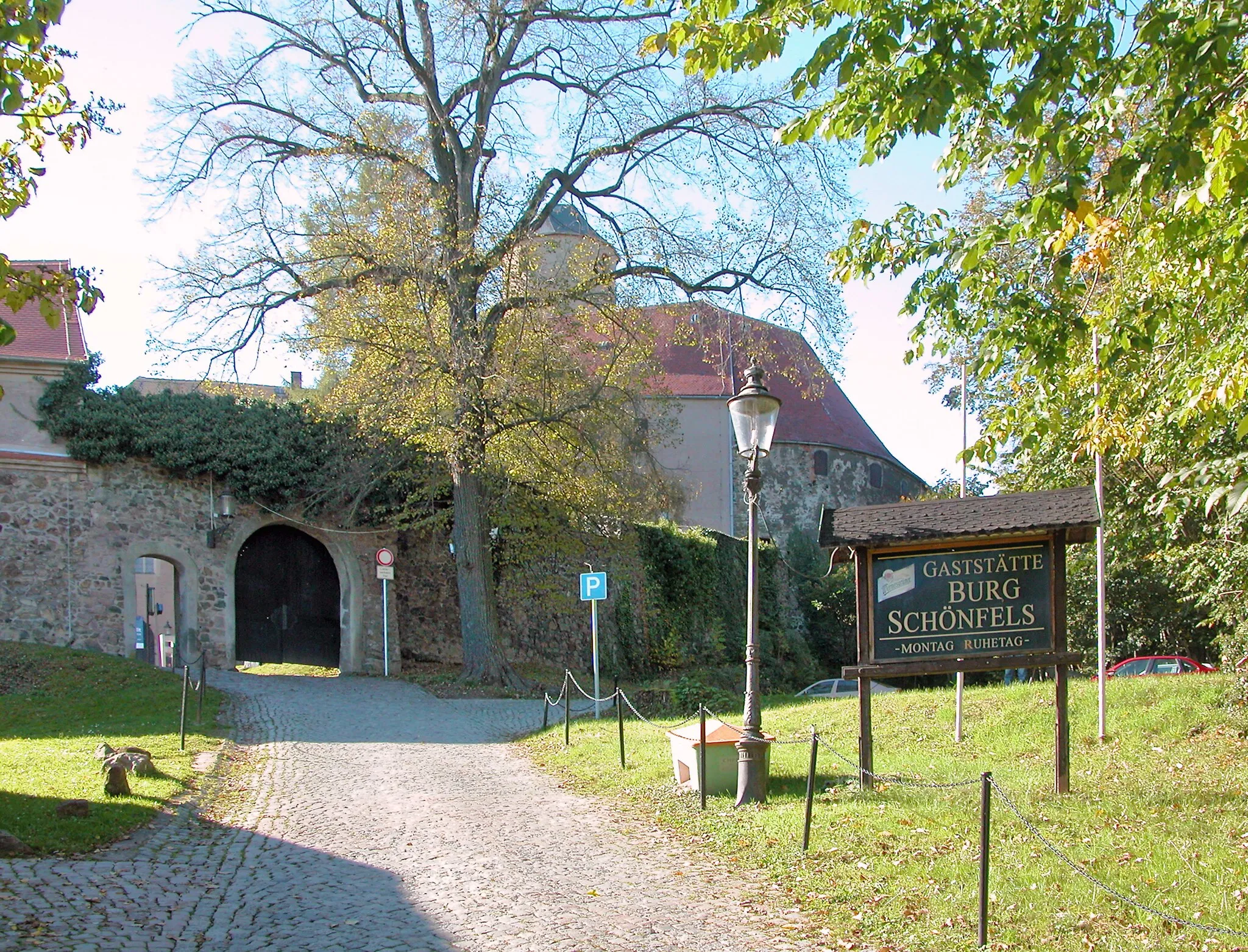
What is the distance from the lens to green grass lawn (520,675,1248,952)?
5.94 metres

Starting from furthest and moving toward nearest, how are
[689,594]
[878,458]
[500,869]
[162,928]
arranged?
[878,458]
[689,594]
[500,869]
[162,928]

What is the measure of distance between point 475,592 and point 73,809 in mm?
13560

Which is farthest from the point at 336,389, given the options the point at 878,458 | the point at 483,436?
the point at 878,458

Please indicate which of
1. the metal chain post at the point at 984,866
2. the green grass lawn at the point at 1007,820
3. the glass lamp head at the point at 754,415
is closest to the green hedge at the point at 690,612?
the green grass lawn at the point at 1007,820

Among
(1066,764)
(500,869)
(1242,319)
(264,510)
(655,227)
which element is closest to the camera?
(500,869)

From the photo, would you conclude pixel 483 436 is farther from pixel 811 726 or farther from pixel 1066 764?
pixel 1066 764

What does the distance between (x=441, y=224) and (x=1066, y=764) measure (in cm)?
1501

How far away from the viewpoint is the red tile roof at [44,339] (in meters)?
21.6

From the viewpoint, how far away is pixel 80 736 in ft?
43.0

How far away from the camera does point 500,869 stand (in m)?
7.57

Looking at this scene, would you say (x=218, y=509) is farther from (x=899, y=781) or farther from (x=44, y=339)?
(x=899, y=781)

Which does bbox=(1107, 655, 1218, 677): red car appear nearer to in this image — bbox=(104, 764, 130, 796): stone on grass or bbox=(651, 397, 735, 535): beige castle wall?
bbox=(651, 397, 735, 535): beige castle wall

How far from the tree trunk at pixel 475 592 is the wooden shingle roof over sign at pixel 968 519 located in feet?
41.7

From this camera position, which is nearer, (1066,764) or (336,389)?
(1066,764)
